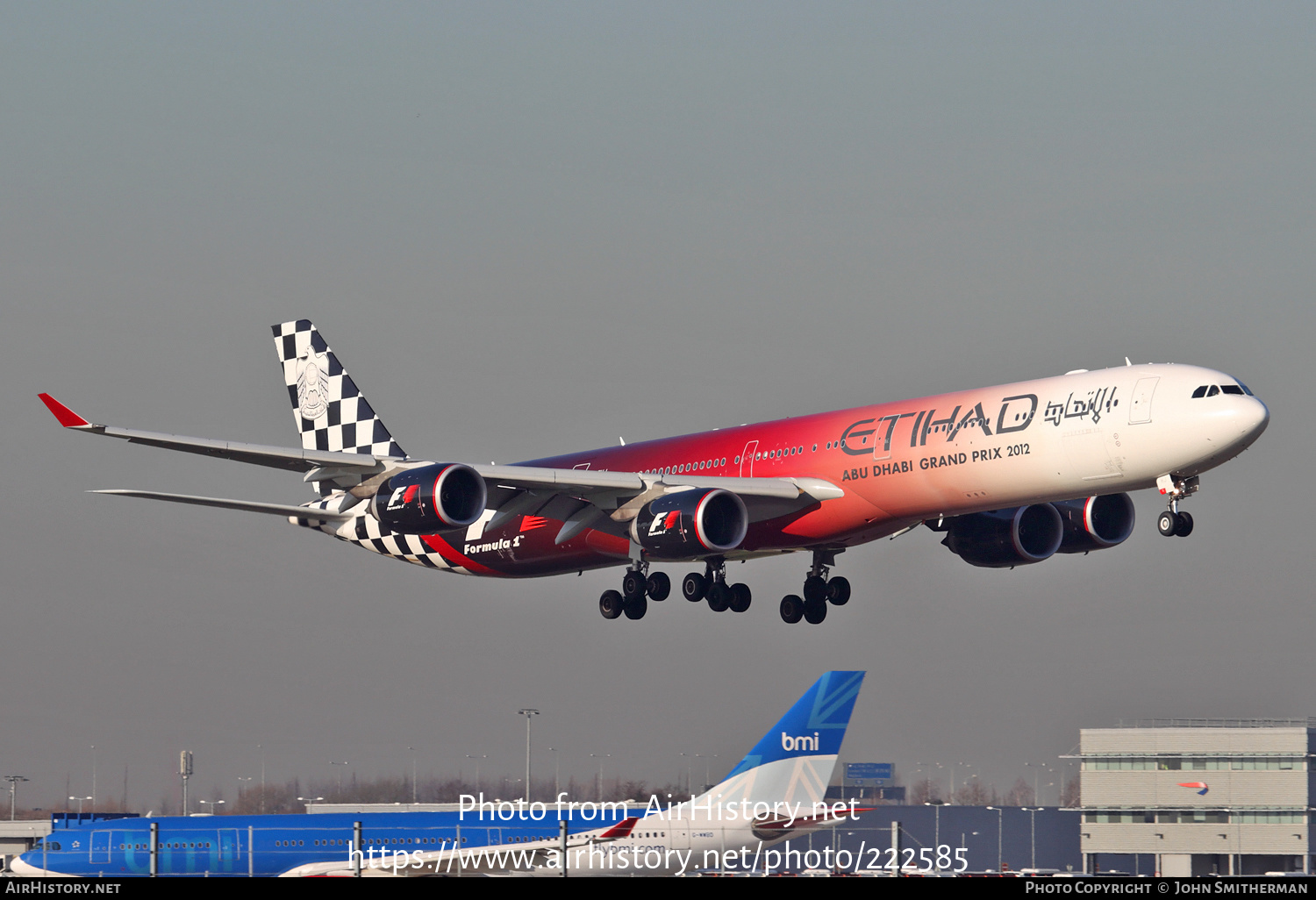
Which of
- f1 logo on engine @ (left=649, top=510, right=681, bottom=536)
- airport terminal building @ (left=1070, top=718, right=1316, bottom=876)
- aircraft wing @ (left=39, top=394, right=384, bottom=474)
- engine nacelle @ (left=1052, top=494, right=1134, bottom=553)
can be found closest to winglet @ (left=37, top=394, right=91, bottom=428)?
aircraft wing @ (left=39, top=394, right=384, bottom=474)

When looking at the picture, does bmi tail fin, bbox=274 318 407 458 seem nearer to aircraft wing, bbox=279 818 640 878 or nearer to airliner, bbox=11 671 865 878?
airliner, bbox=11 671 865 878

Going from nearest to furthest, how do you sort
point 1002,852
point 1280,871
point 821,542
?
point 821,542 → point 1280,871 → point 1002,852

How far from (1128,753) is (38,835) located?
49995mm

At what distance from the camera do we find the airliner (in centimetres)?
3834

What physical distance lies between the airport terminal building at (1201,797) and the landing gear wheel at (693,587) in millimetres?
38736

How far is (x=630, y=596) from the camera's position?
158ft

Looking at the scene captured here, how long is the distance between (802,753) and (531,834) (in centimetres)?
700

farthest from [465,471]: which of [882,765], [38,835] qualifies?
[882,765]

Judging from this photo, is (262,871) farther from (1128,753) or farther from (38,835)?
(1128,753)

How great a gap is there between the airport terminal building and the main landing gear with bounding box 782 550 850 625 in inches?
1367

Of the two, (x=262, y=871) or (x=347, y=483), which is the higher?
(x=347, y=483)

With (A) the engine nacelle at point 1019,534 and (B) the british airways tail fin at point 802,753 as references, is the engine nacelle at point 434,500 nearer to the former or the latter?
(B) the british airways tail fin at point 802,753

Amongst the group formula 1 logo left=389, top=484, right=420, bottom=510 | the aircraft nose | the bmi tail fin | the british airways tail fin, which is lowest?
the british airways tail fin

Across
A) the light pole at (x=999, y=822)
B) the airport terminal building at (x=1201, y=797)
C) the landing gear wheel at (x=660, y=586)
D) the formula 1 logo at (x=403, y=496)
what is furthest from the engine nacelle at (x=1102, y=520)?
the light pole at (x=999, y=822)
